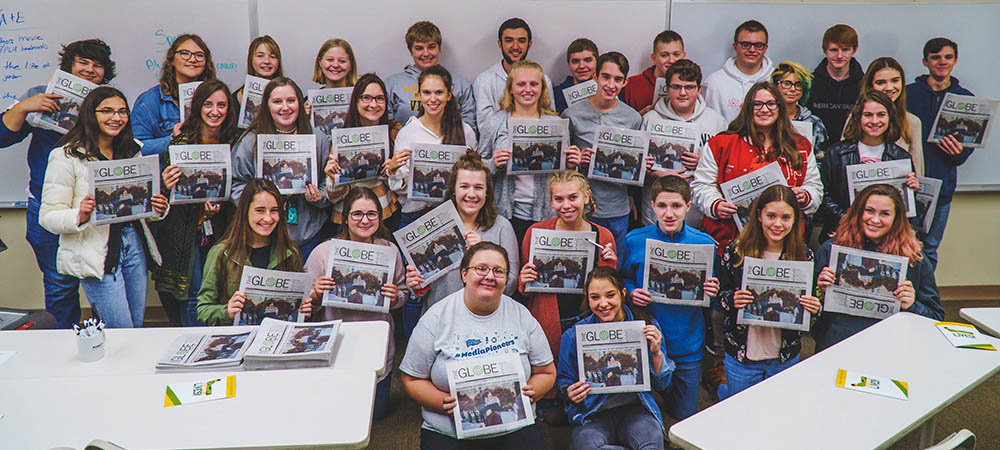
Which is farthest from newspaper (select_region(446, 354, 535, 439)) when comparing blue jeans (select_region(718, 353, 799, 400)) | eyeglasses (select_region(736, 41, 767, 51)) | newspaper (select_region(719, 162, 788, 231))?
eyeglasses (select_region(736, 41, 767, 51))

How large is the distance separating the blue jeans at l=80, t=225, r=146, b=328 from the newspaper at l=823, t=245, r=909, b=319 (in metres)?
3.37

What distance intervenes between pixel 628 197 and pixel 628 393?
4.79 feet

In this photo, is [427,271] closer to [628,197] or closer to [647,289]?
[647,289]

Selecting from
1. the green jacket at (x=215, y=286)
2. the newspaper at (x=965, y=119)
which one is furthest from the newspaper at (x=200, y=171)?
the newspaper at (x=965, y=119)

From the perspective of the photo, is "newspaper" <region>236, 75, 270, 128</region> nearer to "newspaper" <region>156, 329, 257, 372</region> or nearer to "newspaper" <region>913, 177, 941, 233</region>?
"newspaper" <region>156, 329, 257, 372</region>

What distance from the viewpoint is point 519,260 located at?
3867mm

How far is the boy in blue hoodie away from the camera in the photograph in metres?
3.67

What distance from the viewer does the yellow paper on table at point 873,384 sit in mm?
2740

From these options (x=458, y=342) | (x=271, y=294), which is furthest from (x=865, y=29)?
(x=271, y=294)

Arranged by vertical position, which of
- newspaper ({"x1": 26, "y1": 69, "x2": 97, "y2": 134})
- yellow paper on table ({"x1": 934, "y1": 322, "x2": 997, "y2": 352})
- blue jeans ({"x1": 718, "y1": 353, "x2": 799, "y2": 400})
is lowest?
blue jeans ({"x1": 718, "y1": 353, "x2": 799, "y2": 400})

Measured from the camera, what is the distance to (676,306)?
3.74 m

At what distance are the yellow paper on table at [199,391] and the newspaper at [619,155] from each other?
2263mm

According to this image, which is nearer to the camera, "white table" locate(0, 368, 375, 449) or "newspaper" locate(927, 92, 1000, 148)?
"white table" locate(0, 368, 375, 449)

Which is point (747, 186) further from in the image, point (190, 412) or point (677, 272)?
point (190, 412)
